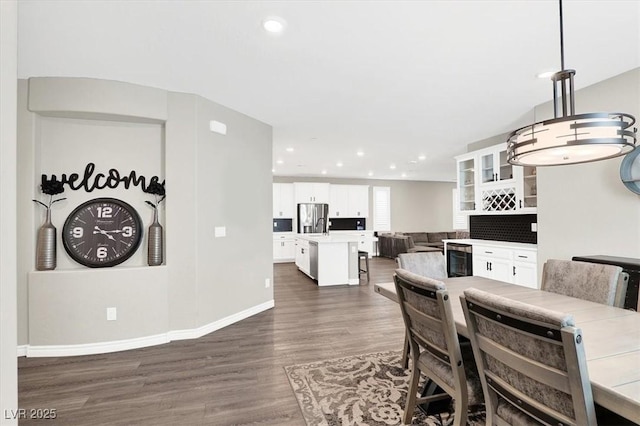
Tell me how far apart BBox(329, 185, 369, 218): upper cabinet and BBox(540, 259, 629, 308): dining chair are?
24.8 feet

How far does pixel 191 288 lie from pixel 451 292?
2.62 m

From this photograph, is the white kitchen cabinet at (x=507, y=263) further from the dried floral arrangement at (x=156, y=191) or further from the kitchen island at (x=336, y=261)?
the dried floral arrangement at (x=156, y=191)

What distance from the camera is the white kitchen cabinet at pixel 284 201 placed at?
9156 millimetres

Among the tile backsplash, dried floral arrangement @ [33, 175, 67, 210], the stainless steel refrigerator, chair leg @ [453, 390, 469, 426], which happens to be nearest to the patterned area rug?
chair leg @ [453, 390, 469, 426]

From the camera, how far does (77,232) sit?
3.06 meters

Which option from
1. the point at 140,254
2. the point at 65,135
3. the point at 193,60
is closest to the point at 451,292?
the point at 193,60

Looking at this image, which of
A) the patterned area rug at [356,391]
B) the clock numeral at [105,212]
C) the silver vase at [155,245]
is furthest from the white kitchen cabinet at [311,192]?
the patterned area rug at [356,391]

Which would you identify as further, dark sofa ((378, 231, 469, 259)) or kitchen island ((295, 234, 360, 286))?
dark sofa ((378, 231, 469, 259))

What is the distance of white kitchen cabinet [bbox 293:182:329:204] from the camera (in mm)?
9266

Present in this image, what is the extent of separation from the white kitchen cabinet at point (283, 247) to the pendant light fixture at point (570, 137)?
7.61 meters

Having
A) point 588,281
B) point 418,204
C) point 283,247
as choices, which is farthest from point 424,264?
point 418,204

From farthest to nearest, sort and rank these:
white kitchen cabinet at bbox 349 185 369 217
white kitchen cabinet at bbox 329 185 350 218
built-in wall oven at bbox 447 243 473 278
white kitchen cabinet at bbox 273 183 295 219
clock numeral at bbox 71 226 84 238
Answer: white kitchen cabinet at bbox 349 185 369 217, white kitchen cabinet at bbox 329 185 350 218, white kitchen cabinet at bbox 273 183 295 219, built-in wall oven at bbox 447 243 473 278, clock numeral at bbox 71 226 84 238

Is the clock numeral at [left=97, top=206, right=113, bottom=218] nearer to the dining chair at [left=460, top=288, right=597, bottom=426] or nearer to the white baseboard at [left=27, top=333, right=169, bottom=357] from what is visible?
the white baseboard at [left=27, top=333, right=169, bottom=357]

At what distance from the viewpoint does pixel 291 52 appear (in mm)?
2494
